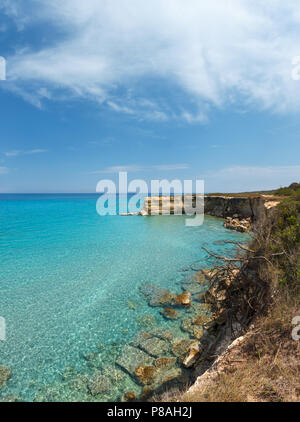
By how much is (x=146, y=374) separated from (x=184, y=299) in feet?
12.7

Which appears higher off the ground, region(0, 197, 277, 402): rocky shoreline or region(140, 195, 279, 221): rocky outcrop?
region(140, 195, 279, 221): rocky outcrop

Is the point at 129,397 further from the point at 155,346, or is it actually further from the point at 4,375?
the point at 4,375

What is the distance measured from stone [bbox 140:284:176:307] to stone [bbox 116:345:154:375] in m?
2.61

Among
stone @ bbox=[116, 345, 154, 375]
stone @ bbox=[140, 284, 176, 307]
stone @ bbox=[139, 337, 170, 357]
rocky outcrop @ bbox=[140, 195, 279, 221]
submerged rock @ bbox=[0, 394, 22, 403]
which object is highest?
rocky outcrop @ bbox=[140, 195, 279, 221]

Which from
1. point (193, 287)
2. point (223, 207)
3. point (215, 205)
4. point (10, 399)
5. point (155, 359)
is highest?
point (215, 205)

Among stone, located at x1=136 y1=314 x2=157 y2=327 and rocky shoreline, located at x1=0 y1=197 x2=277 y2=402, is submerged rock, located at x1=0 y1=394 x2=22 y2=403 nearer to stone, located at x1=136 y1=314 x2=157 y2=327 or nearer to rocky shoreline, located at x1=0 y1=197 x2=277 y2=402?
rocky shoreline, located at x1=0 y1=197 x2=277 y2=402

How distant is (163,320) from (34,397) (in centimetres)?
435

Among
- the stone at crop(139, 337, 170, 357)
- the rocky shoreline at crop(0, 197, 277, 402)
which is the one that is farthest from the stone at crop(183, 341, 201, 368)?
the stone at crop(139, 337, 170, 357)

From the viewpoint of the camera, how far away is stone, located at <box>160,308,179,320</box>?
7839 millimetres

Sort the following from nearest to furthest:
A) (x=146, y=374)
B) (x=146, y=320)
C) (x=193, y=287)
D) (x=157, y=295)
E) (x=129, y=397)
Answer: (x=129, y=397) < (x=146, y=374) < (x=146, y=320) < (x=157, y=295) < (x=193, y=287)

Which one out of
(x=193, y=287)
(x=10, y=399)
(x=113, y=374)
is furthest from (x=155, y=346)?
(x=193, y=287)

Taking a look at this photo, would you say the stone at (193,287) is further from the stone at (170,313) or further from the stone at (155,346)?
the stone at (155,346)

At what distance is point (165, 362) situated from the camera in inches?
225
